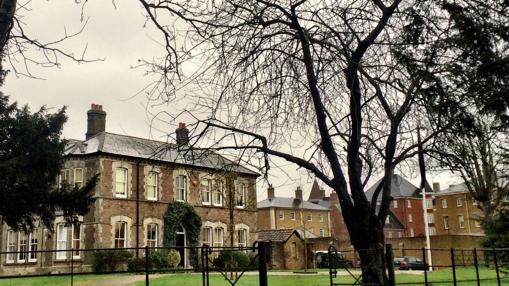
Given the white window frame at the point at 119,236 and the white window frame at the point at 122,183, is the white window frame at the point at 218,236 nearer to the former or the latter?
the white window frame at the point at 119,236

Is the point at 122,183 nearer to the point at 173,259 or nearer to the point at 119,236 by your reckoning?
the point at 119,236

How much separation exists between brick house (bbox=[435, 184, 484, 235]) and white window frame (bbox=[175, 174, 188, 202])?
4706 cm

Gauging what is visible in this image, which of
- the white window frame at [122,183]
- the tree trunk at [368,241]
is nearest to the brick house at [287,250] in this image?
the white window frame at [122,183]

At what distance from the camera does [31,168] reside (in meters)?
19.0

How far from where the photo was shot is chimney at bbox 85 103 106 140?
117ft

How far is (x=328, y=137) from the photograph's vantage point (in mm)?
10688

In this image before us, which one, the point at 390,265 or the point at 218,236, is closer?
the point at 390,265

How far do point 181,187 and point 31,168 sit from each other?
18.9 metres

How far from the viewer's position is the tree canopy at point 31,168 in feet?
60.6

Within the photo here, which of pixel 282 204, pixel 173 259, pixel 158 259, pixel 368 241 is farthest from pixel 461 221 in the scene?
pixel 368 241

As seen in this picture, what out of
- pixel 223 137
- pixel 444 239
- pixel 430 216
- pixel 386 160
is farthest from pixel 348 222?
pixel 430 216

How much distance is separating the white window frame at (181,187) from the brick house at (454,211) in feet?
154

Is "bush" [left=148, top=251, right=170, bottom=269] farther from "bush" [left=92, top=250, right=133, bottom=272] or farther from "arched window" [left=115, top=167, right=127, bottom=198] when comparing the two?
"arched window" [left=115, top=167, right=127, bottom=198]

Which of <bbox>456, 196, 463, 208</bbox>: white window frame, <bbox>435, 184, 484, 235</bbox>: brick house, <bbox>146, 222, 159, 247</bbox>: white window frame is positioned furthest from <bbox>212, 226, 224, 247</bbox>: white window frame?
<bbox>456, 196, 463, 208</bbox>: white window frame
